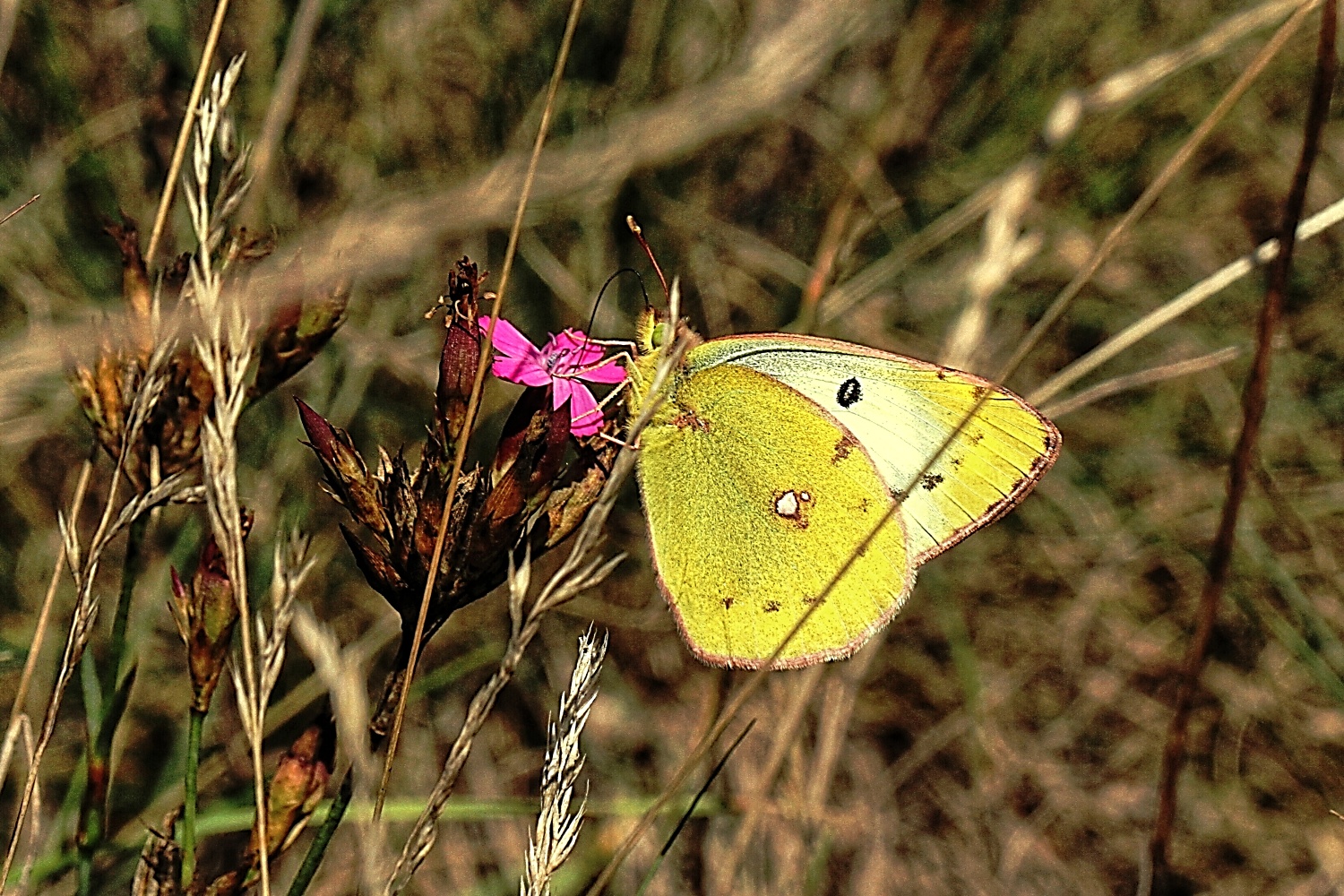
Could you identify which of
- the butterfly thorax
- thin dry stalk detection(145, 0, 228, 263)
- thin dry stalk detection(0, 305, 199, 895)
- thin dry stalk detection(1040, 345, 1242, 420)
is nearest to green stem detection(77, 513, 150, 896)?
thin dry stalk detection(0, 305, 199, 895)

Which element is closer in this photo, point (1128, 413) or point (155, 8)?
point (155, 8)

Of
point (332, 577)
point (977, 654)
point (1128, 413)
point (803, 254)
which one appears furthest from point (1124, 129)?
point (332, 577)

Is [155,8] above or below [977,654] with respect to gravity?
above

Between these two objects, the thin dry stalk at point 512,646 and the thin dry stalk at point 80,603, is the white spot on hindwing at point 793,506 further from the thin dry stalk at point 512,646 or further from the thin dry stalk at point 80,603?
the thin dry stalk at point 80,603

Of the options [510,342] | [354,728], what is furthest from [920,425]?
[354,728]

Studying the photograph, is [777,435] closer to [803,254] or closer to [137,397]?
[137,397]

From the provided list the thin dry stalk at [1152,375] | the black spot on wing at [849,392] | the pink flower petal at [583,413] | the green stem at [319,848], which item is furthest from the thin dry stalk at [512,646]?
the black spot on wing at [849,392]

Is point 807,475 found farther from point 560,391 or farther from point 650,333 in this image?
point 560,391
